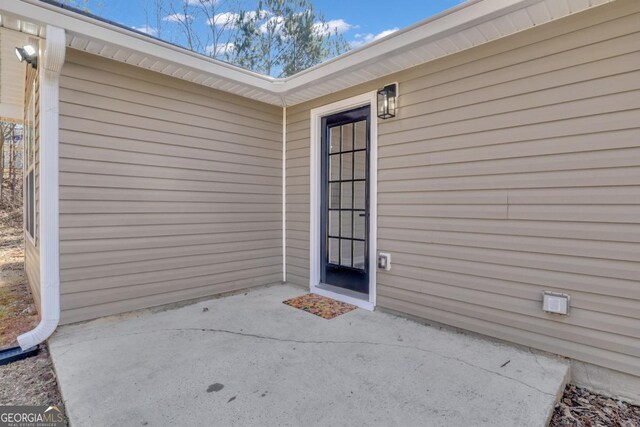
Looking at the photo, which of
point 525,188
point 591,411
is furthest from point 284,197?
point 591,411

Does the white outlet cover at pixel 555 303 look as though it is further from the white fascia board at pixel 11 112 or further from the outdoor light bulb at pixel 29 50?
the white fascia board at pixel 11 112

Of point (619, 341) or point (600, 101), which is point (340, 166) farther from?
point (619, 341)

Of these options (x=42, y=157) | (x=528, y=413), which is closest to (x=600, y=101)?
(x=528, y=413)

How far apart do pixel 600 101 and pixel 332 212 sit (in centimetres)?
267

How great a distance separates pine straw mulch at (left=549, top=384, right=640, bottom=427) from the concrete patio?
12 centimetres

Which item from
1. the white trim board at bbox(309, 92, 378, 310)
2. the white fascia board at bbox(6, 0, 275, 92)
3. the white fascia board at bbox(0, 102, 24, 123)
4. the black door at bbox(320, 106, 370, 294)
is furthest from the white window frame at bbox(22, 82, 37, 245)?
the black door at bbox(320, 106, 370, 294)

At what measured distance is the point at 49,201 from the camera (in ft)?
9.06

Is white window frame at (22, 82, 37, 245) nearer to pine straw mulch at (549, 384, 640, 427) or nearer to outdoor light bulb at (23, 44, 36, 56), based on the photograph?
outdoor light bulb at (23, 44, 36, 56)

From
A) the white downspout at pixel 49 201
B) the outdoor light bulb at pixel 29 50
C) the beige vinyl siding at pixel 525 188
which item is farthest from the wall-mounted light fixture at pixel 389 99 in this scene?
the outdoor light bulb at pixel 29 50

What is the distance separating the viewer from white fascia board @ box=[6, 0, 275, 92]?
239cm

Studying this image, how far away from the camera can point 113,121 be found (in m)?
3.08

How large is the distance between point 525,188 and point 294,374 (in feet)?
7.13

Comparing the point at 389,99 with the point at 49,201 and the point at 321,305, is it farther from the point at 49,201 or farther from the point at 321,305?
the point at 49,201

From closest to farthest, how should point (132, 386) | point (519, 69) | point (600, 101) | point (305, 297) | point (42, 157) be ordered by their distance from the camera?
1. point (132, 386)
2. point (600, 101)
3. point (519, 69)
4. point (42, 157)
5. point (305, 297)
